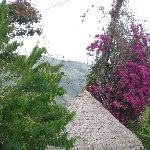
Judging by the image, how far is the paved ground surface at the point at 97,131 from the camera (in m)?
10.3

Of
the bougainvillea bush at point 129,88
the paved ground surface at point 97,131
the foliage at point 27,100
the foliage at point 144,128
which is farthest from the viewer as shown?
the bougainvillea bush at point 129,88

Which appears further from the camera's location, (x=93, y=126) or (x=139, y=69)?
(x=139, y=69)

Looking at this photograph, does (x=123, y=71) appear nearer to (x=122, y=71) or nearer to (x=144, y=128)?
(x=122, y=71)

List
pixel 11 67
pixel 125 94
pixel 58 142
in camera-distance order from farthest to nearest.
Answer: pixel 125 94
pixel 58 142
pixel 11 67

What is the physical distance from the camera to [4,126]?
17.1ft

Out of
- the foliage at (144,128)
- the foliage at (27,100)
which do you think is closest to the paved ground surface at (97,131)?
the foliage at (144,128)

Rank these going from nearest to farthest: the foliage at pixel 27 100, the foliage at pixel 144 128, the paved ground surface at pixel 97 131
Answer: the foliage at pixel 27 100 → the paved ground surface at pixel 97 131 → the foliage at pixel 144 128

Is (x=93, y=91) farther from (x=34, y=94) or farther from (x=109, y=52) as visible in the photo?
(x=34, y=94)

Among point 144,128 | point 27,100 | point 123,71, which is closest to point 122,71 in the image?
point 123,71

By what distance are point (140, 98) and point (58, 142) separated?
9.07 metres

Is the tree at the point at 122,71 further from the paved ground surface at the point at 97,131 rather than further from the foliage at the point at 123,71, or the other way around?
the paved ground surface at the point at 97,131

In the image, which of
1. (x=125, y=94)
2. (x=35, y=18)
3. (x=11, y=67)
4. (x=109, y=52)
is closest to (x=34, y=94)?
(x=11, y=67)

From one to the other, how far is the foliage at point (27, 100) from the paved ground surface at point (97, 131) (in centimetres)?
466

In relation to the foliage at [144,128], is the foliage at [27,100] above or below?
above
